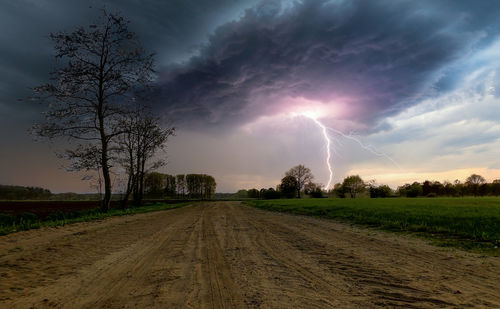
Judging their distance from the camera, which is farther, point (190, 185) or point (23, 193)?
point (190, 185)

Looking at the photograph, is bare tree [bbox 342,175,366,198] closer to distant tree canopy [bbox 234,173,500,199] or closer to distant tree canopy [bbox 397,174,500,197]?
distant tree canopy [bbox 234,173,500,199]

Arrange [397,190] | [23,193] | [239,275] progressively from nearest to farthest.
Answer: [239,275] < [23,193] < [397,190]

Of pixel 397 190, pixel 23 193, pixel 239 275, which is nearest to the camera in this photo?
pixel 239 275

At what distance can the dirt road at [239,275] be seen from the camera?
3559 mm

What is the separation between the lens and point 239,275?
15.5ft

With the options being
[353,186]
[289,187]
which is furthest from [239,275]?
[353,186]

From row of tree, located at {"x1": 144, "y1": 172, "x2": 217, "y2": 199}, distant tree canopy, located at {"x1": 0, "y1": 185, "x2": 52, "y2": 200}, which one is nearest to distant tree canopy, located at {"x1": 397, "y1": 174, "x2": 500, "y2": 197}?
row of tree, located at {"x1": 144, "y1": 172, "x2": 217, "y2": 199}

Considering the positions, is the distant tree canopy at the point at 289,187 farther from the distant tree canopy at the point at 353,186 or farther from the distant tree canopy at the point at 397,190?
the distant tree canopy at the point at 353,186

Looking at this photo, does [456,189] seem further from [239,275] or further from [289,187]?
[239,275]

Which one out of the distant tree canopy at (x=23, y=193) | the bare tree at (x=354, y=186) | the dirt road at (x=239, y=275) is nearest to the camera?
the dirt road at (x=239, y=275)

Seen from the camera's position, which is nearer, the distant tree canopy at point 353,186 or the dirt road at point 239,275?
the dirt road at point 239,275

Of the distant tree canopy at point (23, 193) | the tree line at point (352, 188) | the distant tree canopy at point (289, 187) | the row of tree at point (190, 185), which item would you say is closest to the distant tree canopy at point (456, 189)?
the tree line at point (352, 188)

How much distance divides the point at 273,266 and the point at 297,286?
132 cm

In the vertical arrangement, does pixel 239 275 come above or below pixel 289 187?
above
